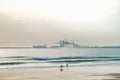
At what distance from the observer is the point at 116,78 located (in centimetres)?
3747

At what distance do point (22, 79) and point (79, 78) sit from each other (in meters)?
5.84

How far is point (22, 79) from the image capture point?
116 ft

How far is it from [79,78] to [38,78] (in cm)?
423

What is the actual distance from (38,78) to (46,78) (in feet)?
2.72

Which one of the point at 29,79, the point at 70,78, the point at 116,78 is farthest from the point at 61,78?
the point at 116,78

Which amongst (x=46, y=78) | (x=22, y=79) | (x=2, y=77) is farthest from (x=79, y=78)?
(x=2, y=77)

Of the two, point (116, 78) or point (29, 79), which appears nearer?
point (29, 79)

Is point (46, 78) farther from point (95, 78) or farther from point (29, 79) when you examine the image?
point (95, 78)

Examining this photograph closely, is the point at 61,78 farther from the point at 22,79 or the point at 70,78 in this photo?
the point at 22,79

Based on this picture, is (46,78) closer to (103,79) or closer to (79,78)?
(79,78)

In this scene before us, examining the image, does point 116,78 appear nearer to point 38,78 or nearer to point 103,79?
point 103,79

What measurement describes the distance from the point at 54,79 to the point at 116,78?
23.4 ft

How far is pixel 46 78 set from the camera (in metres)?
36.0

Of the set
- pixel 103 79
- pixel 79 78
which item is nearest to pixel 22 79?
pixel 79 78
